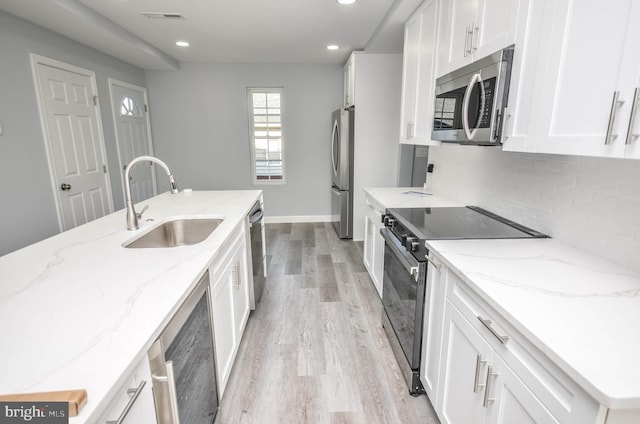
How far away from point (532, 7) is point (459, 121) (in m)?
0.61

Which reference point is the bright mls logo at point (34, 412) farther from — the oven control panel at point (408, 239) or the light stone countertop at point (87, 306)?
the oven control panel at point (408, 239)

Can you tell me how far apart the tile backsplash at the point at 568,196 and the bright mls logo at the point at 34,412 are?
5.93 ft

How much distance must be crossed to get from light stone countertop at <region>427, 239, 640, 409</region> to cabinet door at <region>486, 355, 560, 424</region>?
0.18m

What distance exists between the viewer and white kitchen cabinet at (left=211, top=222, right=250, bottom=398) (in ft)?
5.23

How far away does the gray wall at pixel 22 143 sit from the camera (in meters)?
2.65

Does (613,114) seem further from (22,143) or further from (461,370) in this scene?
(22,143)

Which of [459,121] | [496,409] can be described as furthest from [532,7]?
[496,409]

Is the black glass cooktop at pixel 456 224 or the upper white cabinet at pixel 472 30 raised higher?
the upper white cabinet at pixel 472 30

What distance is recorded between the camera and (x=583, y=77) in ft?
3.46

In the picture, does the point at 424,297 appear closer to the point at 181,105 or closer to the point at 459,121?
the point at 459,121

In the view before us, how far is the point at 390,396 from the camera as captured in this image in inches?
71.8

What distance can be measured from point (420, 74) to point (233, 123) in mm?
3455

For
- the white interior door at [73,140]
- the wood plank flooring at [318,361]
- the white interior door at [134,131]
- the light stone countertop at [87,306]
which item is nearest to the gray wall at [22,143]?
the white interior door at [73,140]

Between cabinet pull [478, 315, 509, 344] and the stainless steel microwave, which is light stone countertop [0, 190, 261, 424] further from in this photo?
the stainless steel microwave
